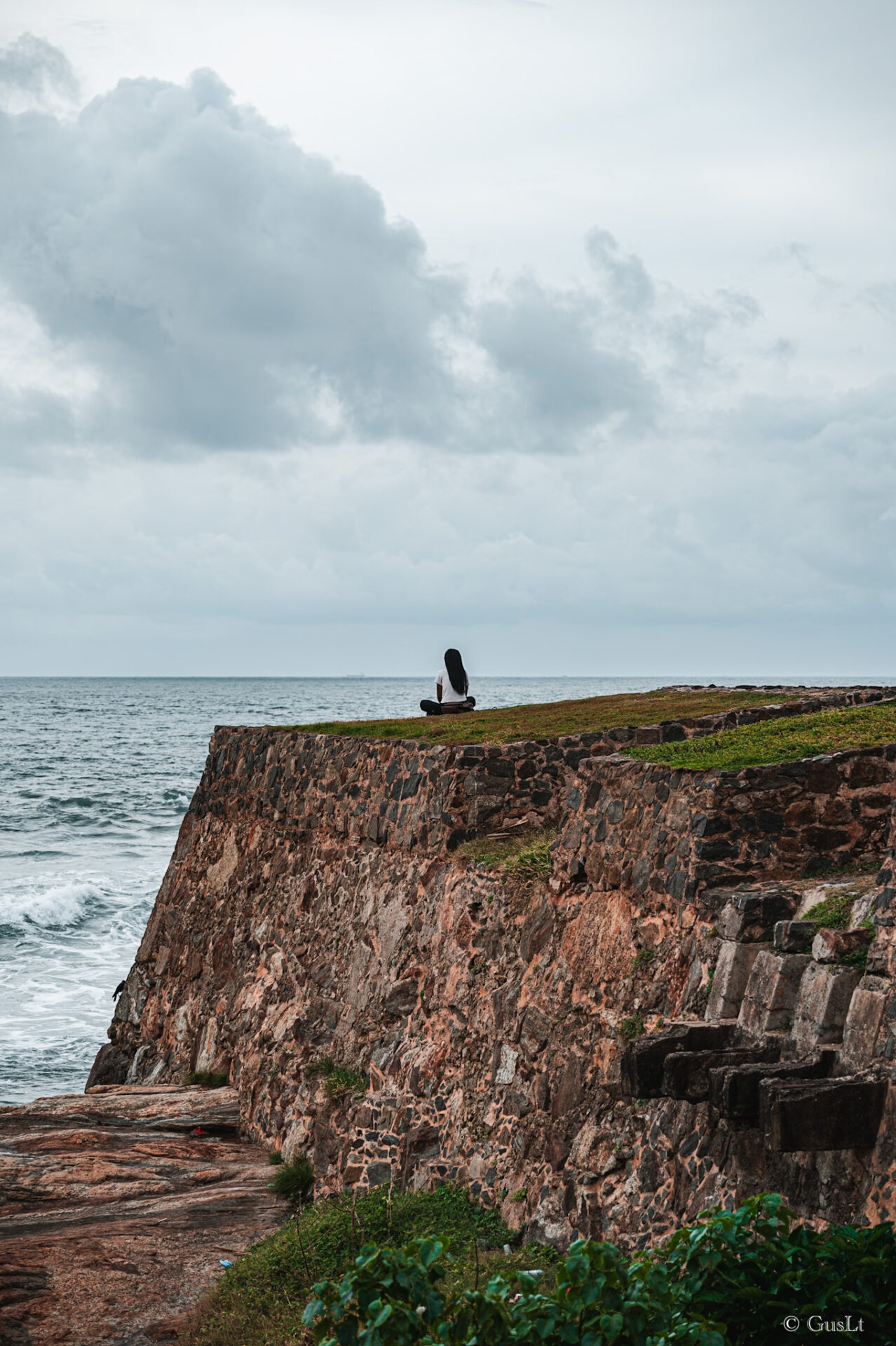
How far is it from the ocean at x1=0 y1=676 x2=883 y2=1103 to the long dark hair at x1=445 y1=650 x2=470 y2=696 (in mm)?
9073

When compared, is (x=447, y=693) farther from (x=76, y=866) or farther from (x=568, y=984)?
(x=76, y=866)

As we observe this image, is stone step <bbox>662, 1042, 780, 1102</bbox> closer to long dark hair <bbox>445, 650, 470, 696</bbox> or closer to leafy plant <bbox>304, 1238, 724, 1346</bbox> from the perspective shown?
leafy plant <bbox>304, 1238, 724, 1346</bbox>

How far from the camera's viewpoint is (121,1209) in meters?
11.6

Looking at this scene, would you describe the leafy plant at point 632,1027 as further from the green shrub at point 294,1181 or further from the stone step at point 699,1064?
the green shrub at point 294,1181

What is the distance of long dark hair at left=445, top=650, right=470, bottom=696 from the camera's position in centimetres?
1853

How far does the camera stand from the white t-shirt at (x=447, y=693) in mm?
18953

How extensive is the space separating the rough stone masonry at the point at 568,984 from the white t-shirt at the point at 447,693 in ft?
9.01

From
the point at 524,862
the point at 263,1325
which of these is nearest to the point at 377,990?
the point at 524,862

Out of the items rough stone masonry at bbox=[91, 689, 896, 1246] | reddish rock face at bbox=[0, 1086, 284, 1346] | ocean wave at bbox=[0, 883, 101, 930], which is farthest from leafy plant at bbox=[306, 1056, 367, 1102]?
ocean wave at bbox=[0, 883, 101, 930]

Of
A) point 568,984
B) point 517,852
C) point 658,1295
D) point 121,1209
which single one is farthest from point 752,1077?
point 121,1209

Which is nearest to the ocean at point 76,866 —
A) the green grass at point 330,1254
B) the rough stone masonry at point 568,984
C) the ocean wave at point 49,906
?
the ocean wave at point 49,906

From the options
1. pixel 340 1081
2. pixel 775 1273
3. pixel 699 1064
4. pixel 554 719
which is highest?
pixel 554 719

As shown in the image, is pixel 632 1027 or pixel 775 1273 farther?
pixel 632 1027

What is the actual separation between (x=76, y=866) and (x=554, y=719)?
84.3 feet
